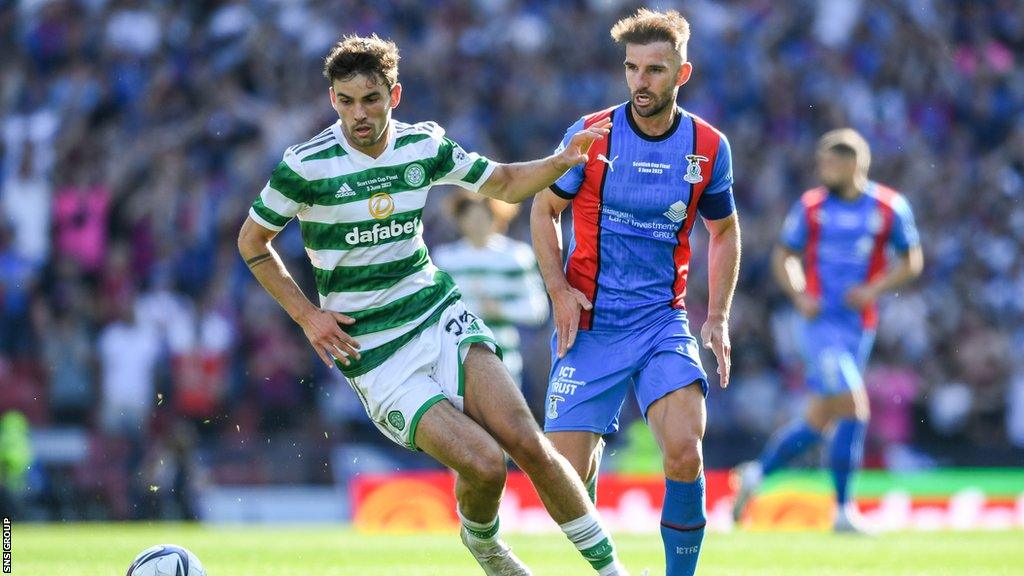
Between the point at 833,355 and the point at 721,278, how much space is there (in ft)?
16.2

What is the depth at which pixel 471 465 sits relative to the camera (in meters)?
6.69

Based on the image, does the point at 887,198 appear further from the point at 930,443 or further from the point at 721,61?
the point at 721,61

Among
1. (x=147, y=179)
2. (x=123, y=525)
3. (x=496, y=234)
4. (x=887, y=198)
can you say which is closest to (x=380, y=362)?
(x=496, y=234)

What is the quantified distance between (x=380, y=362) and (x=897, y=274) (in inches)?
250

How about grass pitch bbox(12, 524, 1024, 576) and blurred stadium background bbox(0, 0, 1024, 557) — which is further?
blurred stadium background bbox(0, 0, 1024, 557)

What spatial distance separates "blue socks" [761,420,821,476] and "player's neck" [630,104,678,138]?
555 cm

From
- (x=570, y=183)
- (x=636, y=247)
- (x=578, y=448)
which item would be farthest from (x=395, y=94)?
(x=578, y=448)

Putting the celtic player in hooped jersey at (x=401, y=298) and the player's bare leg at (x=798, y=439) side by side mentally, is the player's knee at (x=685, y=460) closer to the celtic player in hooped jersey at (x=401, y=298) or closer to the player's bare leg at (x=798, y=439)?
the celtic player in hooped jersey at (x=401, y=298)

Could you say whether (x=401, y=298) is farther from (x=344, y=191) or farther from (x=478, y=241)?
(x=478, y=241)

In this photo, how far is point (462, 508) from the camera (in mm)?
6973

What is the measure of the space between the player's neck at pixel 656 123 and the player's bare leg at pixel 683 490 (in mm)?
1377

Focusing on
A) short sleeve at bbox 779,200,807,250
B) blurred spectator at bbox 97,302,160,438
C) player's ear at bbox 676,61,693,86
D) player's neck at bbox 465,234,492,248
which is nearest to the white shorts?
player's ear at bbox 676,61,693,86

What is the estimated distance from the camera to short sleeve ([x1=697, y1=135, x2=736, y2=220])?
7.42 m

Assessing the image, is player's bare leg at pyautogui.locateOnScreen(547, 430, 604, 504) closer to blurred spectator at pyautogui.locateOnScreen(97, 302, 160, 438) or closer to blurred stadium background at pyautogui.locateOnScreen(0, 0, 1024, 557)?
blurred stadium background at pyautogui.locateOnScreen(0, 0, 1024, 557)
